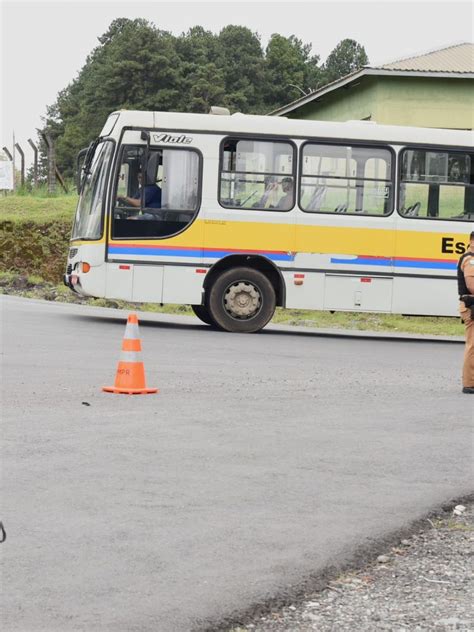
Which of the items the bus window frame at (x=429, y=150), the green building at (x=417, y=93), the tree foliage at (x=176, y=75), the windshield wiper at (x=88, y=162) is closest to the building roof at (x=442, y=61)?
the green building at (x=417, y=93)

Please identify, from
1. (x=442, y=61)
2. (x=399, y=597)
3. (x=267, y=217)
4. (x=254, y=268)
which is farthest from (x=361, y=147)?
(x=442, y=61)

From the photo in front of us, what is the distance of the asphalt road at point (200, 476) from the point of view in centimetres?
520

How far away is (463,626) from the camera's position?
4.83m

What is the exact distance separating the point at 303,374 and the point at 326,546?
7.43m

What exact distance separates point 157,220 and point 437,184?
14.9 ft

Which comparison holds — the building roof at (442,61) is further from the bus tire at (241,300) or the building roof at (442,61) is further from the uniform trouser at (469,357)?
the uniform trouser at (469,357)

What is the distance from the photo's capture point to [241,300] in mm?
18844

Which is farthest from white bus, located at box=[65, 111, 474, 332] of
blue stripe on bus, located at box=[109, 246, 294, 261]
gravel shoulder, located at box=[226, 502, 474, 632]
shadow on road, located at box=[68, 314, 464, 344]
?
gravel shoulder, located at box=[226, 502, 474, 632]

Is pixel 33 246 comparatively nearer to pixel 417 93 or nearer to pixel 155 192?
pixel 155 192

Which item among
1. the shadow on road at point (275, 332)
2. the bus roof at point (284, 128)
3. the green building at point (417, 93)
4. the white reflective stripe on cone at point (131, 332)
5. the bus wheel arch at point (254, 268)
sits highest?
the green building at point (417, 93)

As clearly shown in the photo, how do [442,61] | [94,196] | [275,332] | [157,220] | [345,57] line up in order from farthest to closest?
[345,57] → [442,61] → [275,332] → [94,196] → [157,220]

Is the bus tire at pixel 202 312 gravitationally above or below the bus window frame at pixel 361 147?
below

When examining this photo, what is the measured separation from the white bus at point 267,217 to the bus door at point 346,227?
2 cm

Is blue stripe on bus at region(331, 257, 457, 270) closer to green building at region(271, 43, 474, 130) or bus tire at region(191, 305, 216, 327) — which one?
bus tire at region(191, 305, 216, 327)
